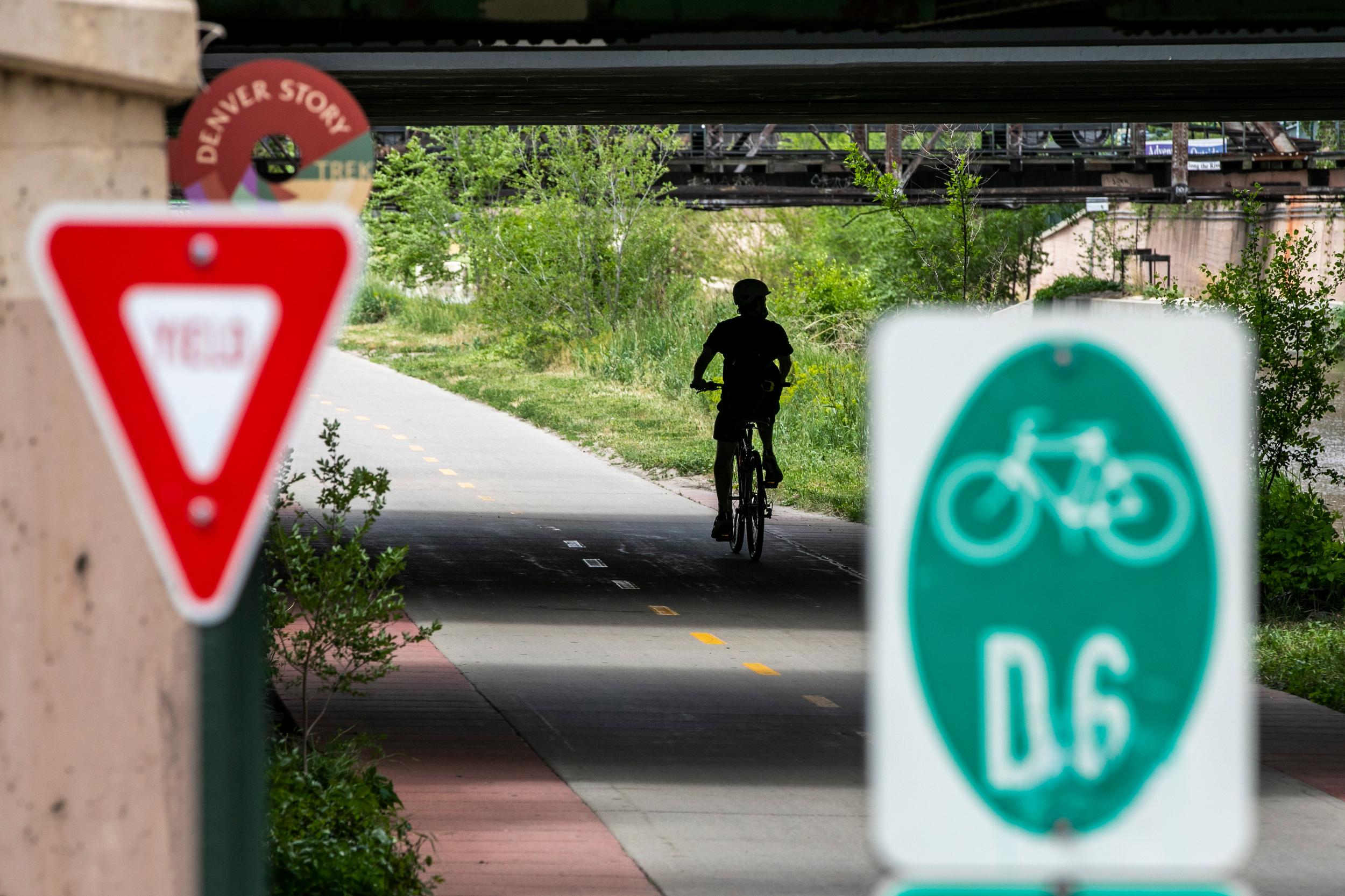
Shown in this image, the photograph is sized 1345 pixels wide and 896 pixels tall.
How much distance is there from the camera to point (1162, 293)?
46.7ft

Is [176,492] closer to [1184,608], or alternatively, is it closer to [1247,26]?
[1184,608]

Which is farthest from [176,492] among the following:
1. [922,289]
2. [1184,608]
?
[922,289]

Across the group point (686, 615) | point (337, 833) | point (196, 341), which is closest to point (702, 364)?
A: point (686, 615)

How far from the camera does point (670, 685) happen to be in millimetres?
8695

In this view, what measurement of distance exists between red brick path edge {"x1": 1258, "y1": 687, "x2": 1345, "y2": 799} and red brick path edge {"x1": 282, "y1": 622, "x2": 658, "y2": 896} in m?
3.03

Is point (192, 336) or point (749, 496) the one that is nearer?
point (192, 336)

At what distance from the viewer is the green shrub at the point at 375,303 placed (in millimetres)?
44000

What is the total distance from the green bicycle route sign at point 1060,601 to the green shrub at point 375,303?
138ft

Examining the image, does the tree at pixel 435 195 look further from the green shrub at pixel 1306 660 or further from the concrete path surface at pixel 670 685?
the green shrub at pixel 1306 660

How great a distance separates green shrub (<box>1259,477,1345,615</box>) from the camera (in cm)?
1130

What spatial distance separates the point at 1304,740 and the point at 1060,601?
6223mm

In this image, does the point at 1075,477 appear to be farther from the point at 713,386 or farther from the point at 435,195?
the point at 435,195

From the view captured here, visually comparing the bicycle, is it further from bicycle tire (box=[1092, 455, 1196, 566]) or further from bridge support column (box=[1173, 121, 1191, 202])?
bridge support column (box=[1173, 121, 1191, 202])

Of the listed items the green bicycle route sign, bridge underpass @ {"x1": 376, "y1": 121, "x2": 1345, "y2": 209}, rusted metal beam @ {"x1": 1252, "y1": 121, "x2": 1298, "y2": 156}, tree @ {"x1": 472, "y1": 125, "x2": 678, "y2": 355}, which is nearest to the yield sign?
the green bicycle route sign
